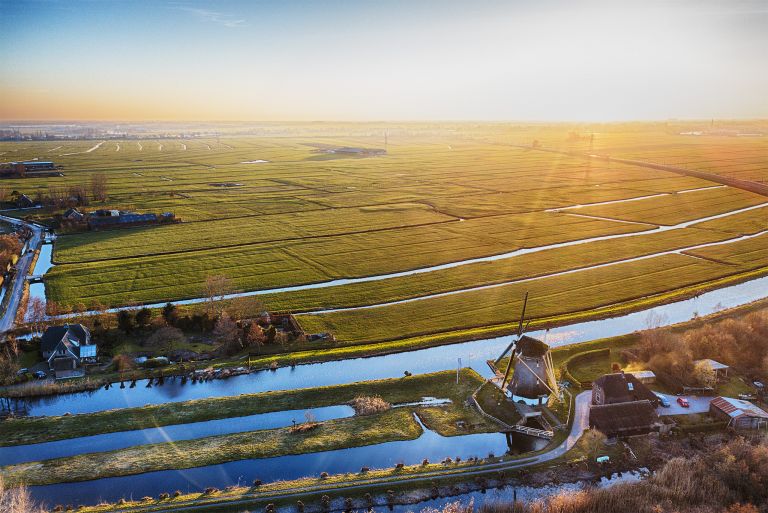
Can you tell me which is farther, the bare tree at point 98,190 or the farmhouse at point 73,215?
the bare tree at point 98,190

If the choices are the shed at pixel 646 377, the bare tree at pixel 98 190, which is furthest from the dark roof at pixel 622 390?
the bare tree at pixel 98 190

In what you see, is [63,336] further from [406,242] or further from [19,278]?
[406,242]

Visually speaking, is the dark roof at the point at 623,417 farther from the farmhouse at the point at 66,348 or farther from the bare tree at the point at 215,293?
the farmhouse at the point at 66,348

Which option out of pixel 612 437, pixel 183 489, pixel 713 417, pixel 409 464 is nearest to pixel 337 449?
pixel 409 464

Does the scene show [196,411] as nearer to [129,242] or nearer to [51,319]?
[51,319]

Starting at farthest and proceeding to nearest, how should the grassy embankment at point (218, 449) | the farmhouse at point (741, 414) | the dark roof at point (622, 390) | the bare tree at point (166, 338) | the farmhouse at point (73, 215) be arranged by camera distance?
the farmhouse at point (73, 215)
the bare tree at point (166, 338)
the dark roof at point (622, 390)
the farmhouse at point (741, 414)
the grassy embankment at point (218, 449)

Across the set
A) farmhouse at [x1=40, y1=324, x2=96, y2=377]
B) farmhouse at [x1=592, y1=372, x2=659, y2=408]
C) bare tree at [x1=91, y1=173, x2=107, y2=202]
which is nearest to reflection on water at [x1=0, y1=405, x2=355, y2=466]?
farmhouse at [x1=40, y1=324, x2=96, y2=377]
